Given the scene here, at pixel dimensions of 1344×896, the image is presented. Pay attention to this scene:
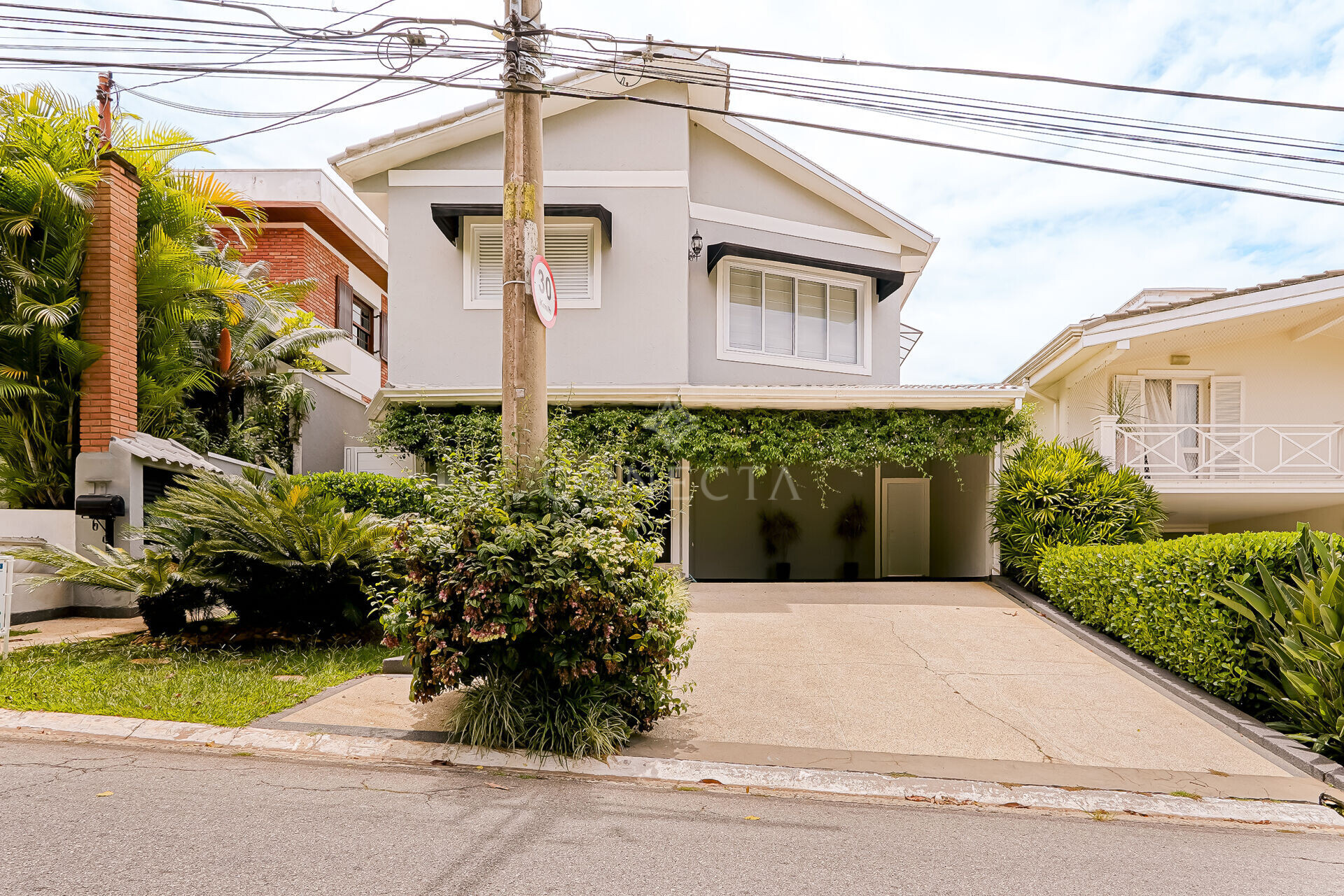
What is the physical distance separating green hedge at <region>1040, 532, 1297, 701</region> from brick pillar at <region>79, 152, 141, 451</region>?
474 inches

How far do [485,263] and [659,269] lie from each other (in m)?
2.82

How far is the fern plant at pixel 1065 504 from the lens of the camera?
11500 millimetres

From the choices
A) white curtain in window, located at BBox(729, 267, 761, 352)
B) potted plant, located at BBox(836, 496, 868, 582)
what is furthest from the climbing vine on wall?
potted plant, located at BBox(836, 496, 868, 582)

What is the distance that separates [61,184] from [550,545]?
29.1 ft

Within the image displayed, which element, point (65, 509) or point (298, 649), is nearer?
point (298, 649)

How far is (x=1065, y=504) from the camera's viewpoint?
11.7 metres

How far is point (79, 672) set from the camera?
261 inches

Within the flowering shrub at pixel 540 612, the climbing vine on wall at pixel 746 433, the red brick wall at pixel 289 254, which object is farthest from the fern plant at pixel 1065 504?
the red brick wall at pixel 289 254

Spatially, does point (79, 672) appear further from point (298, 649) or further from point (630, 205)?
point (630, 205)

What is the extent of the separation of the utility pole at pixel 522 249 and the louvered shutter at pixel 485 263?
6.58m

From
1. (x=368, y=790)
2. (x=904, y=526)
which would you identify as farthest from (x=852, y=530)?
(x=368, y=790)

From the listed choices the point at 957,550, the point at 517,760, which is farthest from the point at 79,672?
the point at 957,550

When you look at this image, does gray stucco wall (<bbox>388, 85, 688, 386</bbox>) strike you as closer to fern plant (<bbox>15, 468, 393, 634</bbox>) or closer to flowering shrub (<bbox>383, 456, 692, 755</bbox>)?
fern plant (<bbox>15, 468, 393, 634</bbox>)

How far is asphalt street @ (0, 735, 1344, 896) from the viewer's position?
3496 millimetres
